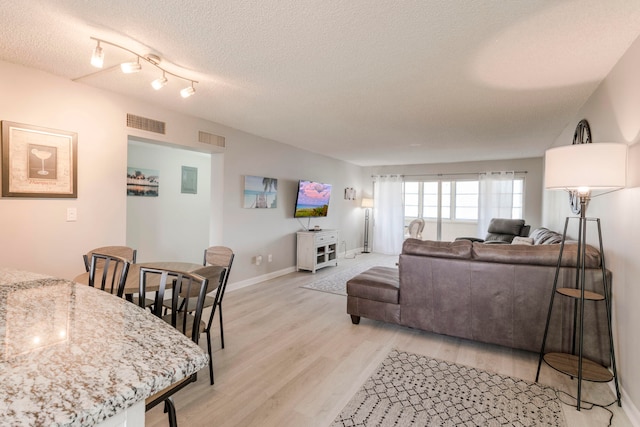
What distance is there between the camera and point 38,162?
→ 8.95ft

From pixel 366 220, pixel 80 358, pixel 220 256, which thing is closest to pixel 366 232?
pixel 366 220

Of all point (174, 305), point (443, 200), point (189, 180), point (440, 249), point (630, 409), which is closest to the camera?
point (174, 305)

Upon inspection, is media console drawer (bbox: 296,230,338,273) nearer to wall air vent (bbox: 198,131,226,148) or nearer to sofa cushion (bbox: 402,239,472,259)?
wall air vent (bbox: 198,131,226,148)

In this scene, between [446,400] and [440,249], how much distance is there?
1.26 meters

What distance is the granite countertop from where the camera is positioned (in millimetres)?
597

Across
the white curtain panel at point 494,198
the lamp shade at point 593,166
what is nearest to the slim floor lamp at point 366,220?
the white curtain panel at point 494,198

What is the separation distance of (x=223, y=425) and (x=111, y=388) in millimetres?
1472

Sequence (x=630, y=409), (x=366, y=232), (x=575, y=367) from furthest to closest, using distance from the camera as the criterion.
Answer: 1. (x=366, y=232)
2. (x=575, y=367)
3. (x=630, y=409)

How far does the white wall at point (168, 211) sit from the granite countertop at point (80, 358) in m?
4.02

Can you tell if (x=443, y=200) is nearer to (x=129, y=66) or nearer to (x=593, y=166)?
(x=593, y=166)

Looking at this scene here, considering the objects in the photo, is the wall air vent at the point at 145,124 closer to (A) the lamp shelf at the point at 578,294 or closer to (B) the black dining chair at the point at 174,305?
(B) the black dining chair at the point at 174,305

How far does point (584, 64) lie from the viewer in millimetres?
2424

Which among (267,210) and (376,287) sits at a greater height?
(267,210)

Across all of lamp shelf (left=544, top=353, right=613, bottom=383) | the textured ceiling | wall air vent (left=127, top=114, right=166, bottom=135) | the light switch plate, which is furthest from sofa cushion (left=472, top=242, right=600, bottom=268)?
the light switch plate
